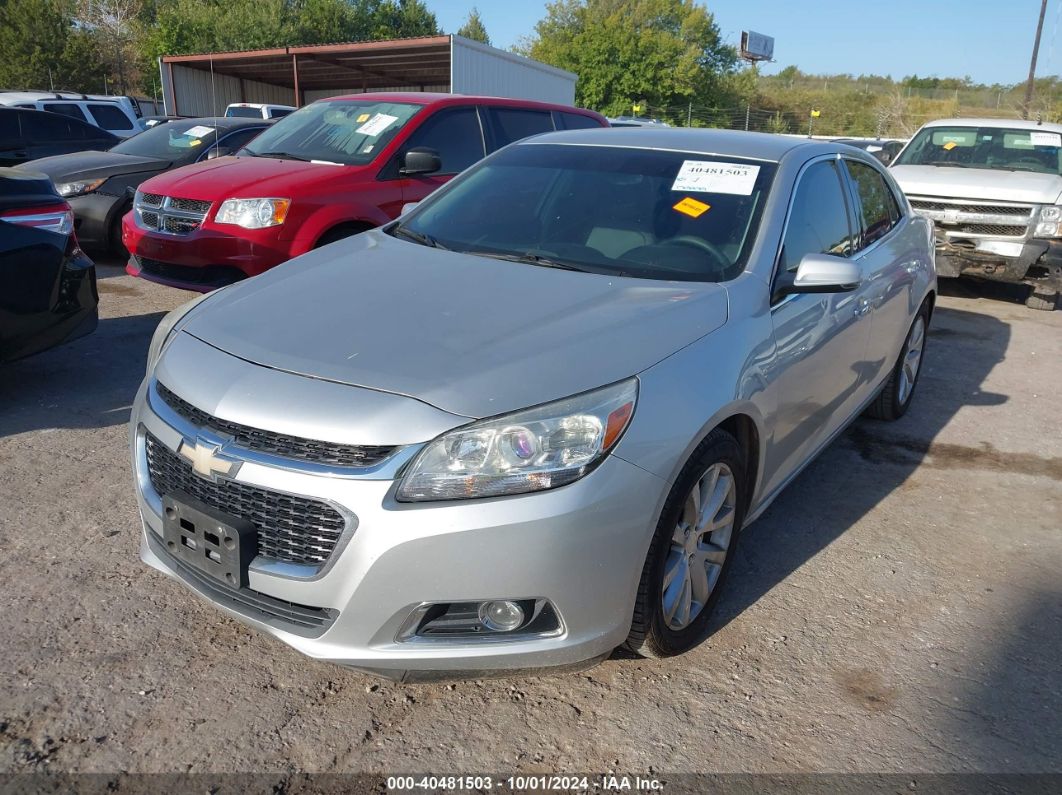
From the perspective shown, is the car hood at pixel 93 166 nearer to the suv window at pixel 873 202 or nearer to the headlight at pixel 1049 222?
the suv window at pixel 873 202

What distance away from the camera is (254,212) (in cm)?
596

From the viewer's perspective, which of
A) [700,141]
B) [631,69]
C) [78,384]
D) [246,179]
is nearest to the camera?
[700,141]

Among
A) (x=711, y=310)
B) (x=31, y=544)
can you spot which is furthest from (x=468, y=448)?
(x=31, y=544)

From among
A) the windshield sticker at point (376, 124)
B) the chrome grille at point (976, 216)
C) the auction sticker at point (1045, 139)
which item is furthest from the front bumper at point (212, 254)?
the auction sticker at point (1045, 139)

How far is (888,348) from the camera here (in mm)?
4438

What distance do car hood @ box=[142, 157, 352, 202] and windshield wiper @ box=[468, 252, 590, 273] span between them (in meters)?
3.21

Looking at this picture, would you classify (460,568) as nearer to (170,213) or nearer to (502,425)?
(502,425)

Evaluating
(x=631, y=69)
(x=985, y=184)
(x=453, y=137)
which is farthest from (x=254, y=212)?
(x=631, y=69)

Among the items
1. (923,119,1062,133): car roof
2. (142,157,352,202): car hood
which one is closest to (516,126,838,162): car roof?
(142,157,352,202): car hood

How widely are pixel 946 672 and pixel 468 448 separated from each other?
1.80m

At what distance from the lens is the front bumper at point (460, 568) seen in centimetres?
209

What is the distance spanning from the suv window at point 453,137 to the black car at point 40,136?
6181 millimetres

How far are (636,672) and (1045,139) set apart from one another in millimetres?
8932

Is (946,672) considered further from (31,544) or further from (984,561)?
(31,544)
